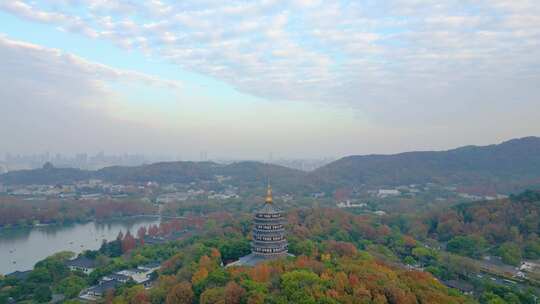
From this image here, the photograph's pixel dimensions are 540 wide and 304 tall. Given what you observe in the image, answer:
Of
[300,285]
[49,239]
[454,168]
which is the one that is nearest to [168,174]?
[49,239]

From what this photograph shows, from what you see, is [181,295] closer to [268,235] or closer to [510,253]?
[268,235]

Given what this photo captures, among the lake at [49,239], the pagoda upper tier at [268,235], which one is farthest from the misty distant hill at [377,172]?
the pagoda upper tier at [268,235]

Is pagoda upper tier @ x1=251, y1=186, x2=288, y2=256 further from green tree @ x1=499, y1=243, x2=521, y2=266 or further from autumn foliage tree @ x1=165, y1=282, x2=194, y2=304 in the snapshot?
green tree @ x1=499, y1=243, x2=521, y2=266

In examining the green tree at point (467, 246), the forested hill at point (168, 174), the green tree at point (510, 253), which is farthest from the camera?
the forested hill at point (168, 174)

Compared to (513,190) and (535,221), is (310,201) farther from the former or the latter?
(535,221)

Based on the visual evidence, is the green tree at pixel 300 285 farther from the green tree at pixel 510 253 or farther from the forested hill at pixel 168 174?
the forested hill at pixel 168 174

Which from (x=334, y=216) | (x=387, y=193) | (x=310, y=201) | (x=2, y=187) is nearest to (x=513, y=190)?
(x=387, y=193)

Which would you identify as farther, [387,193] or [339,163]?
[339,163]
